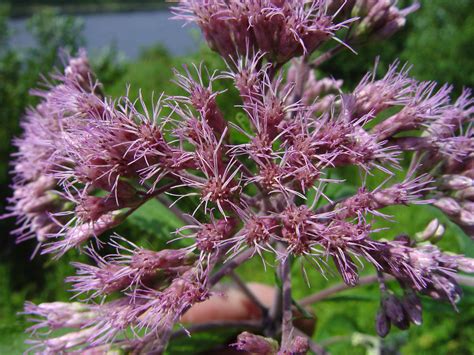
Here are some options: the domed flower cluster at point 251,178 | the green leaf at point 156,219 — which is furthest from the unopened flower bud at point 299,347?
the green leaf at point 156,219

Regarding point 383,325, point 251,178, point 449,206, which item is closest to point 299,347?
point 383,325

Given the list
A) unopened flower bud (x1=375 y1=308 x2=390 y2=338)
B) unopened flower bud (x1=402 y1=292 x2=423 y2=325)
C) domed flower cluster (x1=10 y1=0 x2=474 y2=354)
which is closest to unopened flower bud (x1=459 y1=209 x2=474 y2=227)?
domed flower cluster (x1=10 y1=0 x2=474 y2=354)

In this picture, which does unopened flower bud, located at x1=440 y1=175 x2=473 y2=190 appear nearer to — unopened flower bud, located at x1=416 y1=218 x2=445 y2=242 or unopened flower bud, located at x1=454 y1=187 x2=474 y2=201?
unopened flower bud, located at x1=454 y1=187 x2=474 y2=201

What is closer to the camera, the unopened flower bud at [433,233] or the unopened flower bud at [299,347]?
the unopened flower bud at [299,347]

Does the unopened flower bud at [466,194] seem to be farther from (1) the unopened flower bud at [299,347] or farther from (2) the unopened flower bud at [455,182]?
(1) the unopened flower bud at [299,347]

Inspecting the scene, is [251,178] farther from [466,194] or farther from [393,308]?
[466,194]

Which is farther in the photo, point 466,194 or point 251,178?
point 466,194

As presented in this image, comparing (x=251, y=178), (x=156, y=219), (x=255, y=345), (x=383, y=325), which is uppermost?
(x=251, y=178)

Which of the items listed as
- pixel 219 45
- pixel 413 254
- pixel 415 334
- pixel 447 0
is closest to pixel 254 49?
pixel 219 45

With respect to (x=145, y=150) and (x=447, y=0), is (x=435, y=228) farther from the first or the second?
(x=447, y=0)
